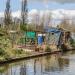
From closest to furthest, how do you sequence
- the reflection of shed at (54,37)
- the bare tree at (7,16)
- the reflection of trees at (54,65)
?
the reflection of trees at (54,65) < the reflection of shed at (54,37) < the bare tree at (7,16)

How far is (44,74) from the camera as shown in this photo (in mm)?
19562

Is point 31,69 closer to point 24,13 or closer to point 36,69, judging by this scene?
point 36,69

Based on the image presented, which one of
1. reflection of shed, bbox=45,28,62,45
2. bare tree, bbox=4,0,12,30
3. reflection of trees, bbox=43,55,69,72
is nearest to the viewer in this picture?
reflection of trees, bbox=43,55,69,72

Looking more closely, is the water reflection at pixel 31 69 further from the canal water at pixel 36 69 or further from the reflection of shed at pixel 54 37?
the reflection of shed at pixel 54 37

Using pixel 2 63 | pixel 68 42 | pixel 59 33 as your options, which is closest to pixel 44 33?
pixel 59 33

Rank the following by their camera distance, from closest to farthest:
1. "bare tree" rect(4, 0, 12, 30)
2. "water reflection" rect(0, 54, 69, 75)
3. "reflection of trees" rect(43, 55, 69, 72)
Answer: "water reflection" rect(0, 54, 69, 75) < "reflection of trees" rect(43, 55, 69, 72) < "bare tree" rect(4, 0, 12, 30)

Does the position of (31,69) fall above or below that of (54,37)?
above

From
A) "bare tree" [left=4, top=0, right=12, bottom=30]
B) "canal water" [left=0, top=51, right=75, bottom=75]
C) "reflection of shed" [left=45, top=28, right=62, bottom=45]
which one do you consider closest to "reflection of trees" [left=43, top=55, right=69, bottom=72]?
"canal water" [left=0, top=51, right=75, bottom=75]

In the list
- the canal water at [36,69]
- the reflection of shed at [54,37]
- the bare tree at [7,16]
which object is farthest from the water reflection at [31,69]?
the bare tree at [7,16]

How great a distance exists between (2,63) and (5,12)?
86.1ft

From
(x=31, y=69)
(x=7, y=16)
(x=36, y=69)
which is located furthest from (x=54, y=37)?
(x=31, y=69)

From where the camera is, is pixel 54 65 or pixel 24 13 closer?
pixel 54 65

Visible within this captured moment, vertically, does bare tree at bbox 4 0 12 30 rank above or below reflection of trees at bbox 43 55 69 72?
above

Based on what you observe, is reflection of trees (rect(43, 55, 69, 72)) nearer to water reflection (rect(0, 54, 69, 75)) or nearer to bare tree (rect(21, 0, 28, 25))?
water reflection (rect(0, 54, 69, 75))
